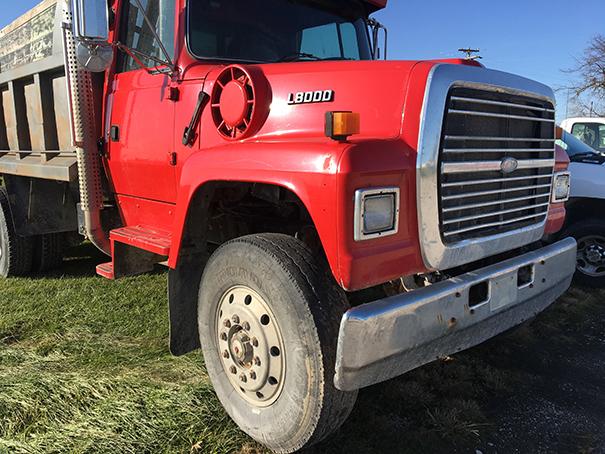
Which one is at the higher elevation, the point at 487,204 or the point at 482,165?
the point at 482,165

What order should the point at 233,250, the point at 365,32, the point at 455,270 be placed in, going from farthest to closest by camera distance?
the point at 365,32 < the point at 455,270 < the point at 233,250

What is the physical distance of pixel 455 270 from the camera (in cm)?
294

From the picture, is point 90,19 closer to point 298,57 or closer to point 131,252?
point 298,57

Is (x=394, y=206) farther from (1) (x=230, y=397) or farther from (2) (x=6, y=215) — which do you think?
(2) (x=6, y=215)

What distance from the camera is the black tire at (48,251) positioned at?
568 cm

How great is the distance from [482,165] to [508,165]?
0.82ft

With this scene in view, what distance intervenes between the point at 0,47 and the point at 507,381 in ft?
19.6

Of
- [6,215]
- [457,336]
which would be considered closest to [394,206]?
[457,336]

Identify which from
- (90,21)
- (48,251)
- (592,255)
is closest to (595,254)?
(592,255)

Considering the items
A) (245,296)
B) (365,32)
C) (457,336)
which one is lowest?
(457,336)

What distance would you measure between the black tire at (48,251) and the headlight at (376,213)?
4.73 meters

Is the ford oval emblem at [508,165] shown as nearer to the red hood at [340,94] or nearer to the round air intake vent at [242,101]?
the red hood at [340,94]

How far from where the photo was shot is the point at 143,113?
3.46 metres

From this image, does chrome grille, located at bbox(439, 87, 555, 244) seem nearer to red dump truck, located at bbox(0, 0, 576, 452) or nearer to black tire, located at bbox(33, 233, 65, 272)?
red dump truck, located at bbox(0, 0, 576, 452)
